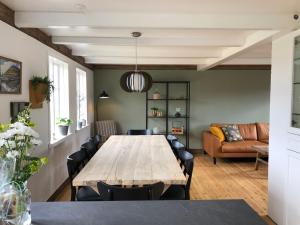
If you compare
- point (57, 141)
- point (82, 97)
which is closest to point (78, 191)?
point (57, 141)

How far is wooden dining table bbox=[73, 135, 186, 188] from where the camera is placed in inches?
87.4

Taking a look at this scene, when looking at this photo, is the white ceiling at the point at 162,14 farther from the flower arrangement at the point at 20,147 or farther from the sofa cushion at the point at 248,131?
the sofa cushion at the point at 248,131

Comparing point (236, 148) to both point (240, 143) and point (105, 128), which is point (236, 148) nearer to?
point (240, 143)

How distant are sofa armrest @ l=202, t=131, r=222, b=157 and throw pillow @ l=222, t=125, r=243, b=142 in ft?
1.09

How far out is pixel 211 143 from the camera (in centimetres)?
614

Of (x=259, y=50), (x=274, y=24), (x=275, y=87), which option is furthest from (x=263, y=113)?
(x=274, y=24)

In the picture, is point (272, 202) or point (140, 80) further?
point (140, 80)

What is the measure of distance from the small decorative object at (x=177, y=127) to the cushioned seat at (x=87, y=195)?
4.46 meters

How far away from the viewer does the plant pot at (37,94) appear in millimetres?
3014

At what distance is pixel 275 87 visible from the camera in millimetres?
3080

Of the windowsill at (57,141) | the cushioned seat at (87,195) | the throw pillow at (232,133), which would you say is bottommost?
the cushioned seat at (87,195)

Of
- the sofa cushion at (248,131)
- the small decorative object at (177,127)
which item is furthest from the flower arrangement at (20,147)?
Result: the sofa cushion at (248,131)

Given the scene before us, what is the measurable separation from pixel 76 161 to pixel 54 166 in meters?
1.39

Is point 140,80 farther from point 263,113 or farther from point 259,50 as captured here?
point 263,113
